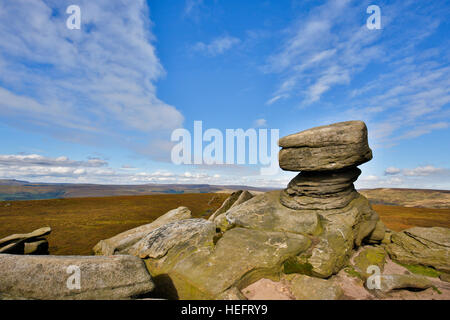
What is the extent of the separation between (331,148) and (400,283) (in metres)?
6.47

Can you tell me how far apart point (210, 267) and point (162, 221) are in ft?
25.7

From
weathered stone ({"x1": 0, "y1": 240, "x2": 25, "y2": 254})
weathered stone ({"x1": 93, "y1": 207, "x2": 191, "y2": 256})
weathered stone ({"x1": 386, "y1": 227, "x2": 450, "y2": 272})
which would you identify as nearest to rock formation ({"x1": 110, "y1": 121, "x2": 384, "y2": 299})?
weathered stone ({"x1": 93, "y1": 207, "x2": 191, "y2": 256})

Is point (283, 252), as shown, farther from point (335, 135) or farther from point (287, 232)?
point (335, 135)

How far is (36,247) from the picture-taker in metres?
11.6

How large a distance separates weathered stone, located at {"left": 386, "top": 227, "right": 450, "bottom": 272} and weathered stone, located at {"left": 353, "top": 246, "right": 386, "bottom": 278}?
91 centimetres

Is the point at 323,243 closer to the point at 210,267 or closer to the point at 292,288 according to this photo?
the point at 292,288

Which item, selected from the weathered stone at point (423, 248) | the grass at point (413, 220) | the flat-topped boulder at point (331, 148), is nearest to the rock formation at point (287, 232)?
the flat-topped boulder at point (331, 148)

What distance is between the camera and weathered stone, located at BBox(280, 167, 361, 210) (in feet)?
38.1

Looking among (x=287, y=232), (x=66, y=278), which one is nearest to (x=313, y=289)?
(x=287, y=232)

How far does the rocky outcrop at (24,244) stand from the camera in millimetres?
10408

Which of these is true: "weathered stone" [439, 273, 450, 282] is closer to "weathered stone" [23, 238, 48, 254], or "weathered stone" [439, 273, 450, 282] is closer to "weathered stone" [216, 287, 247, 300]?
"weathered stone" [216, 287, 247, 300]

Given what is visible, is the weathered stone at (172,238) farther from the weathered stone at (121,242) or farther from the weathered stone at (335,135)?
the weathered stone at (335,135)
